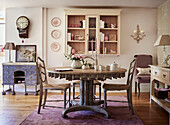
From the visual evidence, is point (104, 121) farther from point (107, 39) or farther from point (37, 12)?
point (37, 12)

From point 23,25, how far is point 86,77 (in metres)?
3.20

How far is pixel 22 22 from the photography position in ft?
16.9

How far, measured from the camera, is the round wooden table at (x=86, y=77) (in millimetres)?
2729

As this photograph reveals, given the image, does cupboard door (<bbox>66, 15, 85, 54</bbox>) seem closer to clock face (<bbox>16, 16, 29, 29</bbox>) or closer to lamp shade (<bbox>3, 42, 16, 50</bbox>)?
clock face (<bbox>16, 16, 29, 29</bbox>)

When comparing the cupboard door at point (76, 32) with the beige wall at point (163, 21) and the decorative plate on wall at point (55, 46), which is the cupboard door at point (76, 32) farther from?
the beige wall at point (163, 21)

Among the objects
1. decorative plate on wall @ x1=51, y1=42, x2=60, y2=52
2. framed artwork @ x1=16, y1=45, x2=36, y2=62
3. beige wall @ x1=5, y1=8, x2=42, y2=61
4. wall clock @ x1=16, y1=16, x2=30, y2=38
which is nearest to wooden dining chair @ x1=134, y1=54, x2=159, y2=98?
decorative plate on wall @ x1=51, y1=42, x2=60, y2=52

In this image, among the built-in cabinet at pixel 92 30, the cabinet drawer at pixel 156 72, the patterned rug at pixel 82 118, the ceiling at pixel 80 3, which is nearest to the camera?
the patterned rug at pixel 82 118

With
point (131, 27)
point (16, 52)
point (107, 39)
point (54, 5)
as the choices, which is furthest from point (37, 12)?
point (131, 27)

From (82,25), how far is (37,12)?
1330 mm

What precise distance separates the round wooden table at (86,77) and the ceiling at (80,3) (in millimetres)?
2348

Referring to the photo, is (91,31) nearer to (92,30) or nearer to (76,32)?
(92,30)

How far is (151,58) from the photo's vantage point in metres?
5.03

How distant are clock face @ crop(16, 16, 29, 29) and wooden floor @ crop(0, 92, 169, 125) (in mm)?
1997

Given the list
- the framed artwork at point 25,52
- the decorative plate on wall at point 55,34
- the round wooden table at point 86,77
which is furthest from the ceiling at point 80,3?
the round wooden table at point 86,77
